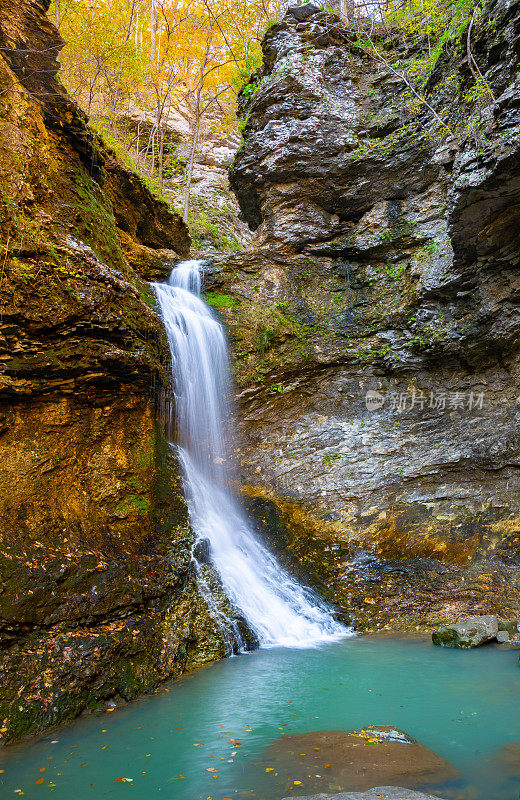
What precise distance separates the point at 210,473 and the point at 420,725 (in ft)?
19.9

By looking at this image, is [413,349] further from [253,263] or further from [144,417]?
[144,417]

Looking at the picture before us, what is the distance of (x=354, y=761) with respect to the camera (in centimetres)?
326

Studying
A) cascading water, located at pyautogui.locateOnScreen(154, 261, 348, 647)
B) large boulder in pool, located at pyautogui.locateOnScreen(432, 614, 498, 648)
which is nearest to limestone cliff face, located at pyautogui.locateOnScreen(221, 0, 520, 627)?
cascading water, located at pyautogui.locateOnScreen(154, 261, 348, 647)

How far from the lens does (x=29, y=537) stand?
5223mm

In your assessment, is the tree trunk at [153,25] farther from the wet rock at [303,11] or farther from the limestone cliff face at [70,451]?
the limestone cliff face at [70,451]

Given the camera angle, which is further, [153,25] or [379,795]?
[153,25]

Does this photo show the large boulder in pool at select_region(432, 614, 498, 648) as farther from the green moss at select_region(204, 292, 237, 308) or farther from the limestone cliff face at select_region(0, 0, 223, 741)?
the green moss at select_region(204, 292, 237, 308)

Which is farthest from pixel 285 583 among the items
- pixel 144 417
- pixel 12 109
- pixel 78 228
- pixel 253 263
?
pixel 12 109

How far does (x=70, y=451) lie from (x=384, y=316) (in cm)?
739

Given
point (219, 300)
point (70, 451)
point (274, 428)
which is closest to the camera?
point (70, 451)

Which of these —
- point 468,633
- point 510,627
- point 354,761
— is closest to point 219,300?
point 468,633

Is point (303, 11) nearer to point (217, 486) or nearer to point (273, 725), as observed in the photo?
point (217, 486)

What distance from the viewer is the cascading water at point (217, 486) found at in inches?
271

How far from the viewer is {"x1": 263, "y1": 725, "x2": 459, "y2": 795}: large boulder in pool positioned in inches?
117
